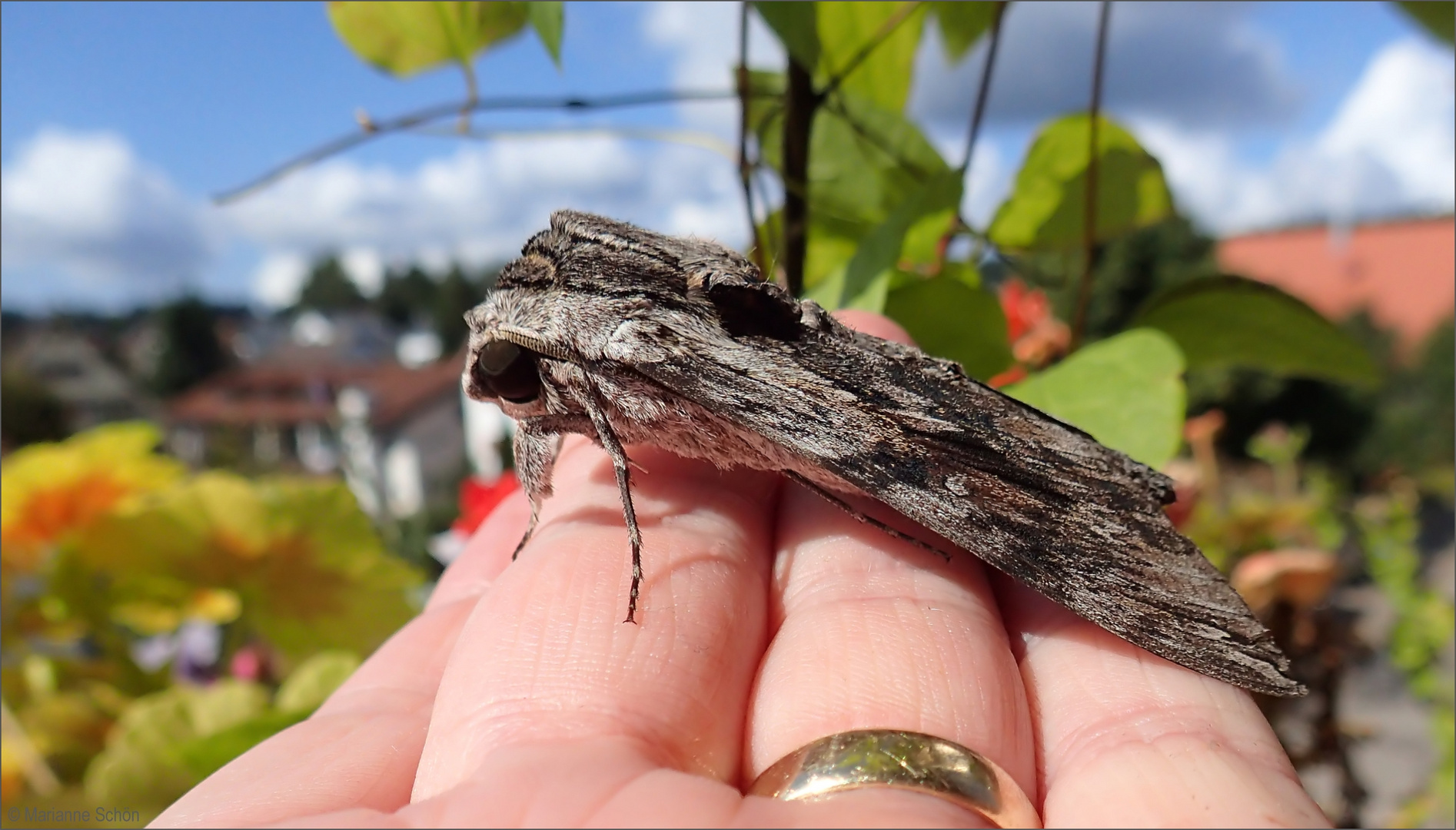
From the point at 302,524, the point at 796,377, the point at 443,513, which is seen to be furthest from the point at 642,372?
the point at 443,513

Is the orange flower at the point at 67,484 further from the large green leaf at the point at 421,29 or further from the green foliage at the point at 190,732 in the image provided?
the large green leaf at the point at 421,29

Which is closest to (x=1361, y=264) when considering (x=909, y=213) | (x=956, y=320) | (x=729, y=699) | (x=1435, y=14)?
(x=1435, y=14)

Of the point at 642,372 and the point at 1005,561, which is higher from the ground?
the point at 642,372

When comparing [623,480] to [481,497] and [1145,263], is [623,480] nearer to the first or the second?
[481,497]

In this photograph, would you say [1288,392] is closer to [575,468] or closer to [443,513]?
[443,513]

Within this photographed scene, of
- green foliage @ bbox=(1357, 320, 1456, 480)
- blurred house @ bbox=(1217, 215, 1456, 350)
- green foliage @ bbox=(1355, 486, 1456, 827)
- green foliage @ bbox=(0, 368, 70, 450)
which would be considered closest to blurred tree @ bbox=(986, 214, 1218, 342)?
green foliage @ bbox=(1357, 320, 1456, 480)

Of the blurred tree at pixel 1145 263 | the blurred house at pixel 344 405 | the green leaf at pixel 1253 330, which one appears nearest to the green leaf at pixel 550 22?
the green leaf at pixel 1253 330

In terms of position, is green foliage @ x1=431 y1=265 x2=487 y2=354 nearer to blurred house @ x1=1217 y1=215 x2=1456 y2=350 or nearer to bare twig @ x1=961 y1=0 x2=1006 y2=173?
blurred house @ x1=1217 y1=215 x2=1456 y2=350
